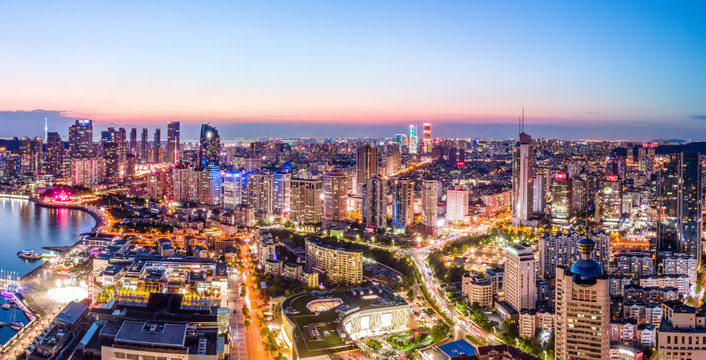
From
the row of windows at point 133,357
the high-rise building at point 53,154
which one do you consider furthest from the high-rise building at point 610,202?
the high-rise building at point 53,154

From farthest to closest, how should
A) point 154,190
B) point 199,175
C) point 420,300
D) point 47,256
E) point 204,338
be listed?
point 154,190 → point 199,175 → point 47,256 → point 420,300 → point 204,338

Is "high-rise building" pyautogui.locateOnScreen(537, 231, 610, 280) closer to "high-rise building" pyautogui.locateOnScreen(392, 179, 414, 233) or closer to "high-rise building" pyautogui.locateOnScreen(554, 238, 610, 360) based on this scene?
"high-rise building" pyautogui.locateOnScreen(392, 179, 414, 233)

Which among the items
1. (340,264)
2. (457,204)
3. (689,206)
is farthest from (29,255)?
(689,206)

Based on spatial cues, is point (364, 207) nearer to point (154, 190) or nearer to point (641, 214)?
point (641, 214)

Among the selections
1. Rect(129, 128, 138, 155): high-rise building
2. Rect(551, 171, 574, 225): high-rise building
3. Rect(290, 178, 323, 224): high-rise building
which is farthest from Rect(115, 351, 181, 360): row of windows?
Rect(129, 128, 138, 155): high-rise building

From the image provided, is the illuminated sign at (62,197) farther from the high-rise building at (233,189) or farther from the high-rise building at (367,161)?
the high-rise building at (367,161)

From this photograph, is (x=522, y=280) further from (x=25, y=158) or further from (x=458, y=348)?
(x=25, y=158)

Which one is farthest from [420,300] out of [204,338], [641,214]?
[641,214]
